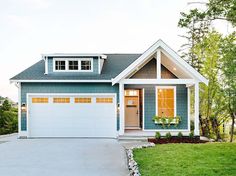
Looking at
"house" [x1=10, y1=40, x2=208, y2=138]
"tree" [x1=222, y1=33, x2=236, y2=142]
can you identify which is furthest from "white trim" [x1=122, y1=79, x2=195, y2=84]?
"tree" [x1=222, y1=33, x2=236, y2=142]

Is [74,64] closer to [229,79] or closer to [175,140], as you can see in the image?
[175,140]

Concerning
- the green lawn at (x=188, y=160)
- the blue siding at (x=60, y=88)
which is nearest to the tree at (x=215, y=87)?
the blue siding at (x=60, y=88)

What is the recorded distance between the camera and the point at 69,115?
1725cm

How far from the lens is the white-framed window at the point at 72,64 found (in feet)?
59.1

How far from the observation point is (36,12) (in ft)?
64.9

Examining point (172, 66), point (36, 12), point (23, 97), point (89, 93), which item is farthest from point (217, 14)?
point (36, 12)

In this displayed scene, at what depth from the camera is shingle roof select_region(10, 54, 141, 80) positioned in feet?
56.3

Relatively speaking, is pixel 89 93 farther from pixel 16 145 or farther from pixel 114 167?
pixel 114 167

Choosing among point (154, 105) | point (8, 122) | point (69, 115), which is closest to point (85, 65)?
point (69, 115)

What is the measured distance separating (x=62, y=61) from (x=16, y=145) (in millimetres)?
5763

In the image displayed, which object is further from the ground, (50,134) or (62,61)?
(62,61)

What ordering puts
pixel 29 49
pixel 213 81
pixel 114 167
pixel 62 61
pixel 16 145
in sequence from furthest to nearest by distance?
pixel 29 49, pixel 213 81, pixel 62 61, pixel 16 145, pixel 114 167

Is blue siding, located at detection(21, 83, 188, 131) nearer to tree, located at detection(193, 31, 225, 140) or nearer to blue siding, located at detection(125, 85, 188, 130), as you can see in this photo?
blue siding, located at detection(125, 85, 188, 130)

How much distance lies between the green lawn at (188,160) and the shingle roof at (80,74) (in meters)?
6.31
